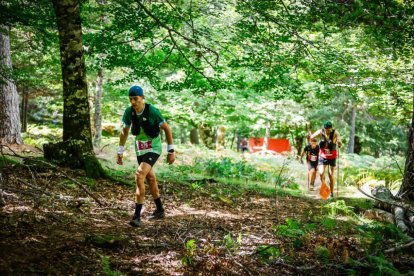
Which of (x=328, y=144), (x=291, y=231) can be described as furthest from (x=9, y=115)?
(x=291, y=231)

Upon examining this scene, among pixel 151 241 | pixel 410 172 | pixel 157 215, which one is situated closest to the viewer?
pixel 151 241

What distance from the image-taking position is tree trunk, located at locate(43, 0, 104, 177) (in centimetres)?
700

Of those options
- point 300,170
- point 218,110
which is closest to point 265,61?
point 300,170

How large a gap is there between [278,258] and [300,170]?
14.7 meters

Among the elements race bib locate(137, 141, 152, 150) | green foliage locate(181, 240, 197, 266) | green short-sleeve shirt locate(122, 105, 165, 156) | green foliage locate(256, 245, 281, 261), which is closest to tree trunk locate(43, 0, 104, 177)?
green short-sleeve shirt locate(122, 105, 165, 156)

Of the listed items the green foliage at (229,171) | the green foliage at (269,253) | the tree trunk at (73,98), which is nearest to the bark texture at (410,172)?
the green foliage at (269,253)

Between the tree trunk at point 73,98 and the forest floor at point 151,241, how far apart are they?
526 millimetres

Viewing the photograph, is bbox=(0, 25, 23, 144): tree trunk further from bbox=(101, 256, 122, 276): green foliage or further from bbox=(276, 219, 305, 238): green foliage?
bbox=(276, 219, 305, 238): green foliage

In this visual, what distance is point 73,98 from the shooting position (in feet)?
23.8

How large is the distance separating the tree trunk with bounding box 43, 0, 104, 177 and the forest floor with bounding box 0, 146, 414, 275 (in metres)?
0.53

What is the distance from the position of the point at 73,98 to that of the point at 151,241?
13.4 ft

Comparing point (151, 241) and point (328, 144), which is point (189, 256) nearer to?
point (151, 241)

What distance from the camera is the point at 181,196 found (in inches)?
325

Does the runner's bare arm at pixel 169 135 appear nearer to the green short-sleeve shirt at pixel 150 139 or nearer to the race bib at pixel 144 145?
the green short-sleeve shirt at pixel 150 139
